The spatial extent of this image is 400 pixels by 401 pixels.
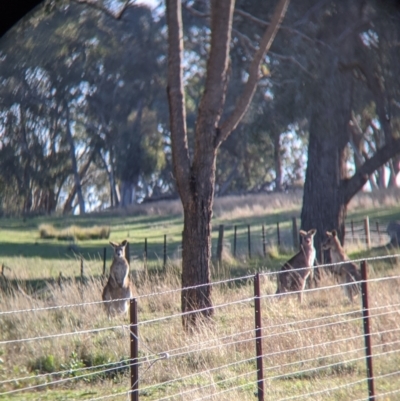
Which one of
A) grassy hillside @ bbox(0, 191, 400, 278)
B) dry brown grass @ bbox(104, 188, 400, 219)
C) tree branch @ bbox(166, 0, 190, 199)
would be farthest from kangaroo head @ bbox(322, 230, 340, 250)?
dry brown grass @ bbox(104, 188, 400, 219)

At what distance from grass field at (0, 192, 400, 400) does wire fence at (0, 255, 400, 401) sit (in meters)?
0.02

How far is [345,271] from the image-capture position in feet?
48.0

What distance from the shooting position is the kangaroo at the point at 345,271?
44.3 feet

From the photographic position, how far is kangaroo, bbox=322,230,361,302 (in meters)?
13.5

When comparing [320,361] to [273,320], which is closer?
[320,361]

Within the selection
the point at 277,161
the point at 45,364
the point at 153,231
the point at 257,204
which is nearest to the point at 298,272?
the point at 45,364

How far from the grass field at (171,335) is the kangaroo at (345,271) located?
0.85 feet

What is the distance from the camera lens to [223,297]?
42.2ft

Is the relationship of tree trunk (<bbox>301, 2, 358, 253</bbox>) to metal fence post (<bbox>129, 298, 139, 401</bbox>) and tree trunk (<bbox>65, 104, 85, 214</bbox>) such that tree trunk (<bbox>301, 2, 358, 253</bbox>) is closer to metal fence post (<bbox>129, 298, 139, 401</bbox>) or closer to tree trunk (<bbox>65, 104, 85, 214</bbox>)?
tree trunk (<bbox>65, 104, 85, 214</bbox>)

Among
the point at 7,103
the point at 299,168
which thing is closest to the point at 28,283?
the point at 7,103

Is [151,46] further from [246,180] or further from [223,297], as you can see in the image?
[246,180]

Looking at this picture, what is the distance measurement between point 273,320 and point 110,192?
36.4 feet

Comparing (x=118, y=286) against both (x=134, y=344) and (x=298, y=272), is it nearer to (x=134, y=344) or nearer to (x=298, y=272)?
(x=298, y=272)

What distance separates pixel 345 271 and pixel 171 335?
5.09m
